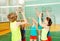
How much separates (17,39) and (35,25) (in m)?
1.03

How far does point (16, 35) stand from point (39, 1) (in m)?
2.12

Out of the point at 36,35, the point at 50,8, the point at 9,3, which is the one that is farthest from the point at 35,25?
the point at 9,3

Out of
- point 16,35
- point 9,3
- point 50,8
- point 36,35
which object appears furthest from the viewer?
point 9,3

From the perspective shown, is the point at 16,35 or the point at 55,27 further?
the point at 55,27

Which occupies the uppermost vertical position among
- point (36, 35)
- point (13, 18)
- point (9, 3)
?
point (9, 3)

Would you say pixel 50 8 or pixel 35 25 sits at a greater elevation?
pixel 50 8

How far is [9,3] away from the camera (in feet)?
16.1

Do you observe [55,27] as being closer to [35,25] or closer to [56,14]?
[56,14]

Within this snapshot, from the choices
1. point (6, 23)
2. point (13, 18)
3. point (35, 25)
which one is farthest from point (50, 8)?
point (13, 18)

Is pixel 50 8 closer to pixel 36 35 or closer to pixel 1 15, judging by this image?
pixel 36 35

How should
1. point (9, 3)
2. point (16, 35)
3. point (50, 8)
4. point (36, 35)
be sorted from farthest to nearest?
point (9, 3) < point (50, 8) < point (36, 35) < point (16, 35)

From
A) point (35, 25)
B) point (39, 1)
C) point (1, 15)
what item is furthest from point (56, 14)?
point (1, 15)

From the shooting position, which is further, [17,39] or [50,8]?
[50,8]

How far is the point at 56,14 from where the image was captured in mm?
4582
